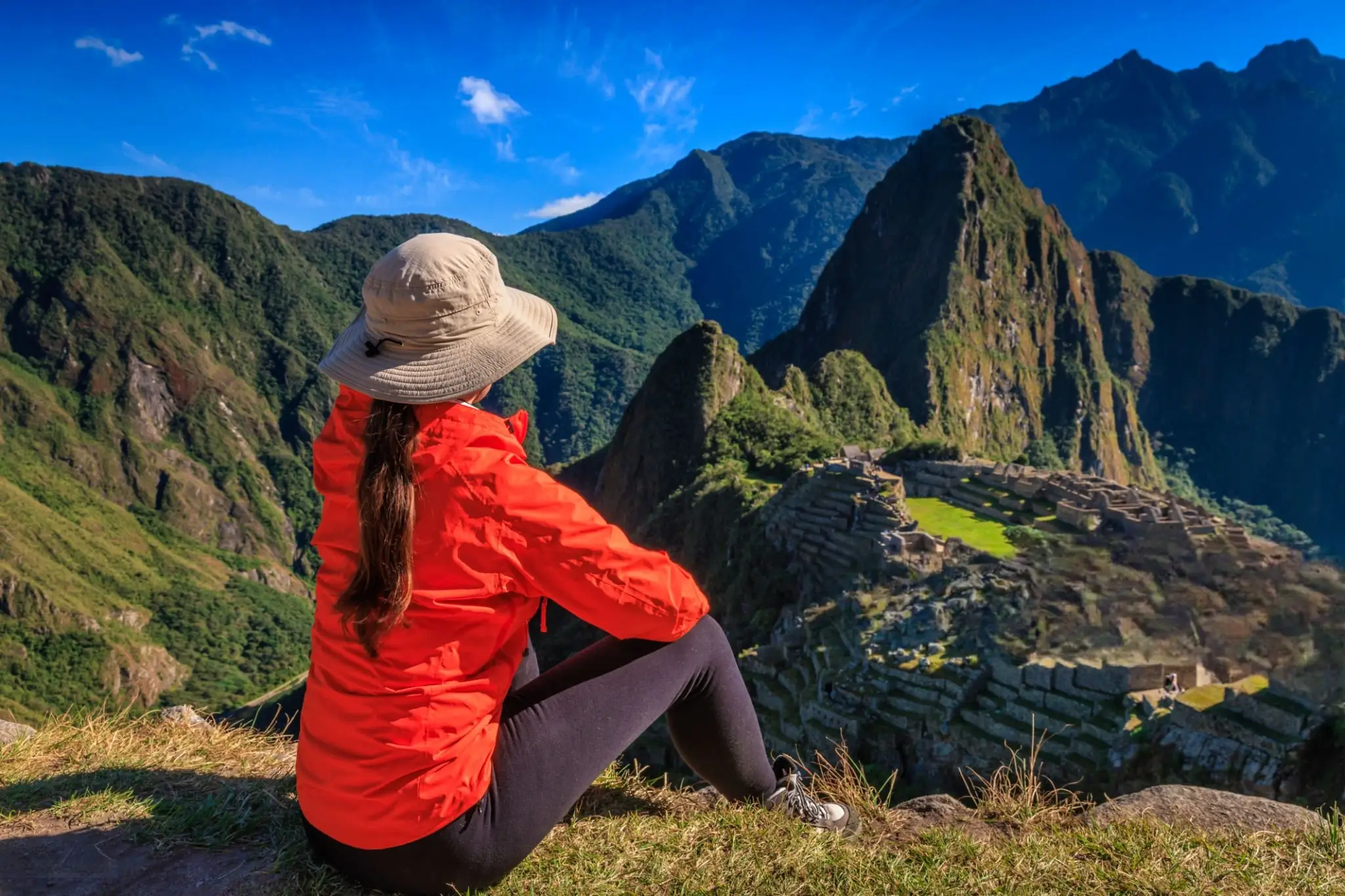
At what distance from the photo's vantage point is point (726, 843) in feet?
9.27

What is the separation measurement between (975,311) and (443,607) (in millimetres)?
79212

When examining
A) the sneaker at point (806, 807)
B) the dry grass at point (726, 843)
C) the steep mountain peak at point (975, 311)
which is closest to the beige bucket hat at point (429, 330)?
the dry grass at point (726, 843)

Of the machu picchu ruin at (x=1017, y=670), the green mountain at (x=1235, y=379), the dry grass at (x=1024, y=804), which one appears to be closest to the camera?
the dry grass at (x=1024, y=804)

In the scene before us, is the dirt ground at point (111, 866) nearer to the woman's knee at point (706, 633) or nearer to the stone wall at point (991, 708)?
the woman's knee at point (706, 633)

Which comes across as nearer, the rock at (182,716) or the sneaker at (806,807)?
the sneaker at (806,807)

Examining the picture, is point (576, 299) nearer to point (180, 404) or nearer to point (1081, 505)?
point (180, 404)

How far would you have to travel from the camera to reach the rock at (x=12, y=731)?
383 centimetres

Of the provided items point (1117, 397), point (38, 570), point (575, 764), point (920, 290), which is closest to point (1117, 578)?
point (575, 764)

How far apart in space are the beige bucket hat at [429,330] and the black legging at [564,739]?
0.98 m

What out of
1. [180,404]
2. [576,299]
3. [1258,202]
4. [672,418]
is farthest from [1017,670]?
[1258,202]

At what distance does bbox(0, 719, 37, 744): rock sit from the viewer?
12.6 ft

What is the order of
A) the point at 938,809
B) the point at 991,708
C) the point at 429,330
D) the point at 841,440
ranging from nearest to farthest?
the point at 429,330 → the point at 938,809 → the point at 991,708 → the point at 841,440

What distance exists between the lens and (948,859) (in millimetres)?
2775

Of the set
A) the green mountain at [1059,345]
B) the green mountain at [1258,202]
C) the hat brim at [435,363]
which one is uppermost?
the green mountain at [1258,202]
